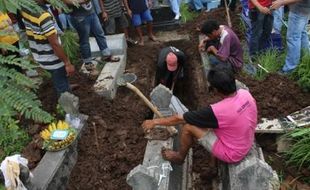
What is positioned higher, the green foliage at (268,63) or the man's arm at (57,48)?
the man's arm at (57,48)

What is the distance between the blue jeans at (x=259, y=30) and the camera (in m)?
6.53

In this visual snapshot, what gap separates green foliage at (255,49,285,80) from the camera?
6.21m

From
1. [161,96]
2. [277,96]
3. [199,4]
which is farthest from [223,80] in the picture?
[199,4]

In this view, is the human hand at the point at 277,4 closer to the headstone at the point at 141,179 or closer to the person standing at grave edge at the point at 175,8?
the person standing at grave edge at the point at 175,8

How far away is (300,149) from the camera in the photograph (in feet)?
14.6

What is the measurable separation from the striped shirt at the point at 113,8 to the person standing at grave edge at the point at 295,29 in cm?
366

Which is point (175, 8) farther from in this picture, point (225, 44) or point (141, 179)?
point (141, 179)

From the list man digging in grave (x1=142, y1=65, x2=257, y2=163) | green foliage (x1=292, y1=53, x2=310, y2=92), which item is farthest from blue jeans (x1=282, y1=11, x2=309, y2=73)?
man digging in grave (x1=142, y1=65, x2=257, y2=163)

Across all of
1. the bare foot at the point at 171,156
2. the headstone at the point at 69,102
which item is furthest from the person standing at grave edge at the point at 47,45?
the bare foot at the point at 171,156

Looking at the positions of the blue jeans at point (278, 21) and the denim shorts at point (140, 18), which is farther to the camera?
the denim shorts at point (140, 18)

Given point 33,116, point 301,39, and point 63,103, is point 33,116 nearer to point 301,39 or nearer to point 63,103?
point 63,103

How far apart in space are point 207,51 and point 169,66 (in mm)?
764

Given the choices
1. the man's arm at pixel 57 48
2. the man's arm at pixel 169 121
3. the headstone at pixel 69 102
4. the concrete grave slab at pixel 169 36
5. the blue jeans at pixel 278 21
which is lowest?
the concrete grave slab at pixel 169 36

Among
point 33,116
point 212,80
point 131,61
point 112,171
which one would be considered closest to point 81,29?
point 131,61
